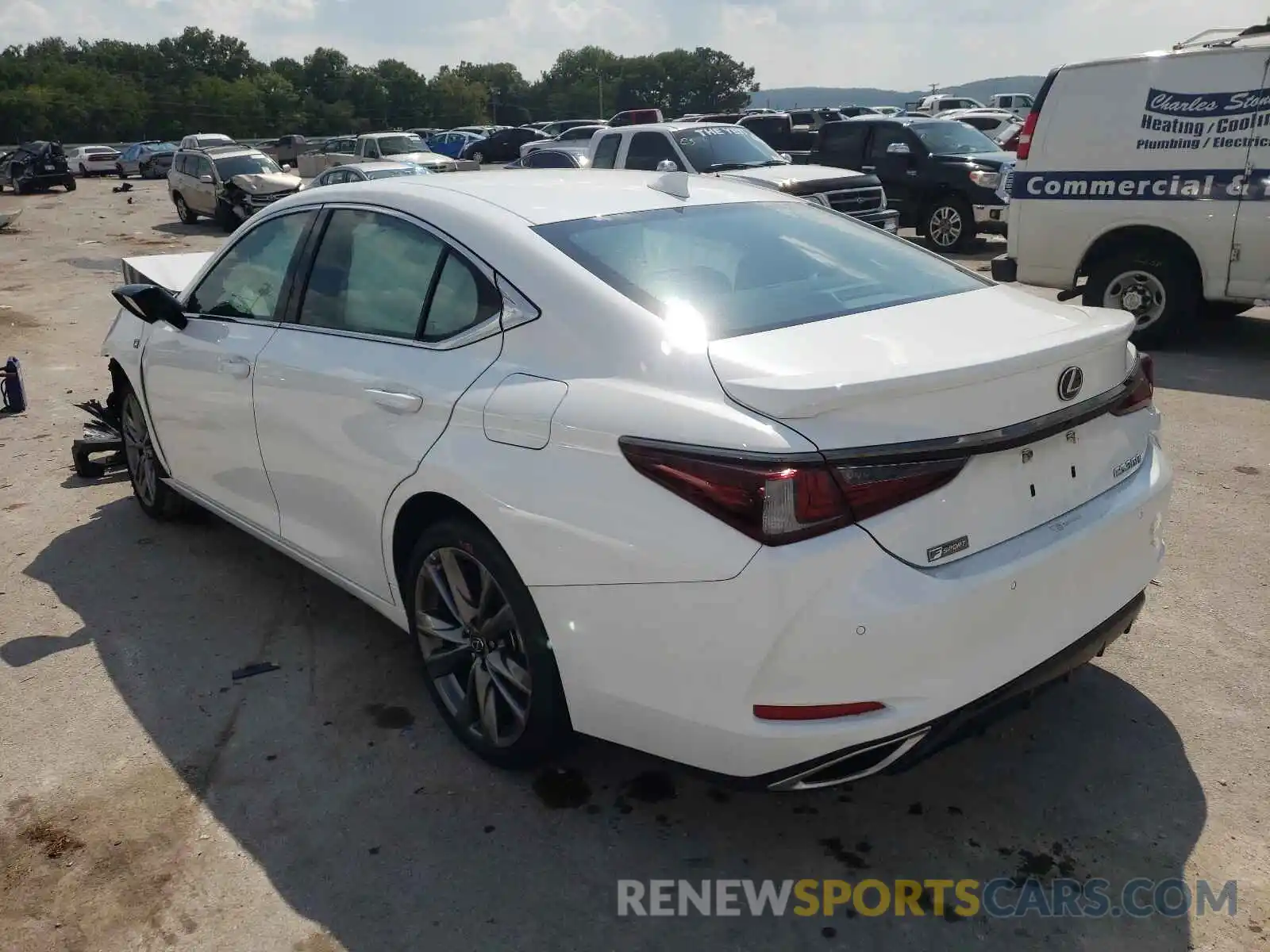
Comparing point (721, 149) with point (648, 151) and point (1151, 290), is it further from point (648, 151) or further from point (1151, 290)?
point (1151, 290)

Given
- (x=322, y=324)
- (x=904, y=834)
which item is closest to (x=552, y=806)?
(x=904, y=834)

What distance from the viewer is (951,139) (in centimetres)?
1479

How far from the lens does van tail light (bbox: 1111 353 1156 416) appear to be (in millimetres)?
2828

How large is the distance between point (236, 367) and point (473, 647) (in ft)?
5.49

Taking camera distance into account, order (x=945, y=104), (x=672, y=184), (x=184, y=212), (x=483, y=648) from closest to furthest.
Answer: (x=483, y=648)
(x=672, y=184)
(x=184, y=212)
(x=945, y=104)

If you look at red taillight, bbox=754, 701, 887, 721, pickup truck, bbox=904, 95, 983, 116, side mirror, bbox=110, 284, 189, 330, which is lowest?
red taillight, bbox=754, 701, 887, 721

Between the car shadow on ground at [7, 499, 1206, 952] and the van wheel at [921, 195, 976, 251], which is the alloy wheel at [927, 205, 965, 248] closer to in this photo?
the van wheel at [921, 195, 976, 251]

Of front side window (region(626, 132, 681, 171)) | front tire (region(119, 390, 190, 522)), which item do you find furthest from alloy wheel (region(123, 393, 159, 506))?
front side window (region(626, 132, 681, 171))

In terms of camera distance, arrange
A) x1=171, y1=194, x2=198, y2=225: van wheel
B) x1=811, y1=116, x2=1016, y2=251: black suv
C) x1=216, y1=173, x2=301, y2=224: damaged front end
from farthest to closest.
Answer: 1. x1=171, y1=194, x2=198, y2=225: van wheel
2. x1=216, y1=173, x2=301, y2=224: damaged front end
3. x1=811, y1=116, x2=1016, y2=251: black suv

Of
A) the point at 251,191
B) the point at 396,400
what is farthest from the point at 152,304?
the point at 251,191

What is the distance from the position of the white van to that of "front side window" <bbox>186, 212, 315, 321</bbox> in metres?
6.50

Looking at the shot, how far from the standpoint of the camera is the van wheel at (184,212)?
908 inches

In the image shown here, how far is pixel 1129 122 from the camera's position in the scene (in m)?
7.84

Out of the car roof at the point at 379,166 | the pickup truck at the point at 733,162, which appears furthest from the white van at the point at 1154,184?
the car roof at the point at 379,166
